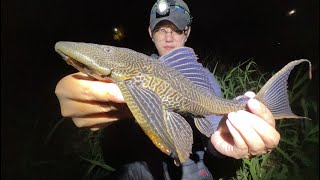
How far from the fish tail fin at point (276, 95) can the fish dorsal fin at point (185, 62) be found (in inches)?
17.6

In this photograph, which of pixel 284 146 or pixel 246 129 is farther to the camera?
pixel 284 146

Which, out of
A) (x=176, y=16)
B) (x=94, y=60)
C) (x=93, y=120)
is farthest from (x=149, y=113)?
(x=176, y=16)

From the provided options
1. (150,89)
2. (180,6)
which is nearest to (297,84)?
(180,6)

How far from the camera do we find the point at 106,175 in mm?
4449

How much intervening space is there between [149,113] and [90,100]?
1.71ft

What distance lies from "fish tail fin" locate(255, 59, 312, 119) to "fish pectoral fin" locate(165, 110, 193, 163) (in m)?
0.65

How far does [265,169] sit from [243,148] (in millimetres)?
2284

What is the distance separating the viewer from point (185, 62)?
5.96ft

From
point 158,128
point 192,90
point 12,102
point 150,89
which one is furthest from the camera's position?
point 12,102

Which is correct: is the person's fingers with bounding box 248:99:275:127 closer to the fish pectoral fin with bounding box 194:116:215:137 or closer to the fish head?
the fish pectoral fin with bounding box 194:116:215:137

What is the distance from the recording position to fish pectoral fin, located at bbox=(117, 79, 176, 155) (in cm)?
142

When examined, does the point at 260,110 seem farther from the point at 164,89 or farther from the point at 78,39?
the point at 78,39

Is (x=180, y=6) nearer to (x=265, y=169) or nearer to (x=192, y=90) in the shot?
(x=192, y=90)

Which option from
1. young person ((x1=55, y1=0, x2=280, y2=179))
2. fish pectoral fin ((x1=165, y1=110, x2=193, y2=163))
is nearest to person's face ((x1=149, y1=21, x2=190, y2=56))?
young person ((x1=55, y1=0, x2=280, y2=179))
